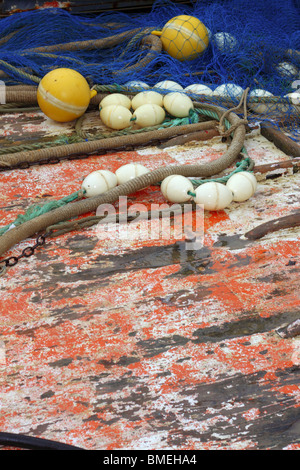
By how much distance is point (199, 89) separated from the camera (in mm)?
3562

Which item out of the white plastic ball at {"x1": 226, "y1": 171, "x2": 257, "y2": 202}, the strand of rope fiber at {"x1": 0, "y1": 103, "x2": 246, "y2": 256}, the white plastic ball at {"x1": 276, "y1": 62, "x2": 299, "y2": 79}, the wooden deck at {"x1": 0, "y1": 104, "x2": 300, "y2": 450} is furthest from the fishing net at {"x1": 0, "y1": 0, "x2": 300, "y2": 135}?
the wooden deck at {"x1": 0, "y1": 104, "x2": 300, "y2": 450}

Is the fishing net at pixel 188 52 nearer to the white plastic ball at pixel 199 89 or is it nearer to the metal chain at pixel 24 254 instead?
the white plastic ball at pixel 199 89

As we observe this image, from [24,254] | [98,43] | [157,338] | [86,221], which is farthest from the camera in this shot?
[98,43]

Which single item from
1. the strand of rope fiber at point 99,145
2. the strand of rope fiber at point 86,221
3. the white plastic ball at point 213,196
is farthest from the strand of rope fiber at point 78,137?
the white plastic ball at point 213,196

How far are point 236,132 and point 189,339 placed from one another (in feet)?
5.05

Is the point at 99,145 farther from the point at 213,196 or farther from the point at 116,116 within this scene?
the point at 213,196

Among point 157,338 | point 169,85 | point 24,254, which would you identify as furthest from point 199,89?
point 157,338

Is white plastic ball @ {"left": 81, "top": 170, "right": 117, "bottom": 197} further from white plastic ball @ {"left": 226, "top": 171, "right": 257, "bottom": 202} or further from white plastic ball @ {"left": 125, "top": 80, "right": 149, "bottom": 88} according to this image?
white plastic ball @ {"left": 125, "top": 80, "right": 149, "bottom": 88}

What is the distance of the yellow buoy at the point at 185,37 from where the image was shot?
3891mm

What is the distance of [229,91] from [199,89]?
0.64ft
